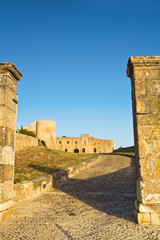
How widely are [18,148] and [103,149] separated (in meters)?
39.5

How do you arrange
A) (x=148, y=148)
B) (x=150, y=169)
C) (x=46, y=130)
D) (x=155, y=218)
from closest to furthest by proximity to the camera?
(x=155, y=218) < (x=150, y=169) < (x=148, y=148) < (x=46, y=130)

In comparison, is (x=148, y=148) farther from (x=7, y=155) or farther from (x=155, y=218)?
(x=7, y=155)

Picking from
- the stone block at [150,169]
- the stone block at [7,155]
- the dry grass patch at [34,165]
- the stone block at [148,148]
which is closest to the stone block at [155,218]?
the stone block at [150,169]

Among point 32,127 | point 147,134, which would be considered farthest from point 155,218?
point 32,127

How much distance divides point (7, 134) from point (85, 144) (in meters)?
51.6

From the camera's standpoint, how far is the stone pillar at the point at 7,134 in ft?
15.8

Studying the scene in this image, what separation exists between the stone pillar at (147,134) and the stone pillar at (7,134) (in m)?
3.09

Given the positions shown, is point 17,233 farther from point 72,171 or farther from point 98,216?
point 72,171

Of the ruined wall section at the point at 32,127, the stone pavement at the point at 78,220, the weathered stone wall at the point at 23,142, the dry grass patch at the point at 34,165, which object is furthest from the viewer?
the ruined wall section at the point at 32,127

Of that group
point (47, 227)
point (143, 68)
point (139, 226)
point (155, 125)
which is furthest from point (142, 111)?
point (47, 227)

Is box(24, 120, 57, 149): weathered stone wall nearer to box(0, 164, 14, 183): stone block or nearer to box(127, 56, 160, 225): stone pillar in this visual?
box(0, 164, 14, 183): stone block

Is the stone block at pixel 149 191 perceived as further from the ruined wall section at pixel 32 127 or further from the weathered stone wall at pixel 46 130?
the ruined wall section at pixel 32 127

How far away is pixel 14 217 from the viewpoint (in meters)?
4.86

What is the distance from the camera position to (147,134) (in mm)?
4734
